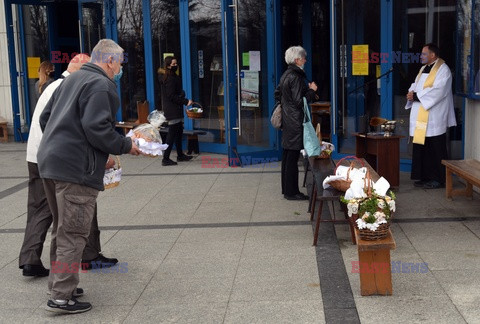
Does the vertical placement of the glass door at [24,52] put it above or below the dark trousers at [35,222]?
above

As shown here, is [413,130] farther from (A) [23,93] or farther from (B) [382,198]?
(A) [23,93]

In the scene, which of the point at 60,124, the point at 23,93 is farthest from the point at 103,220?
the point at 23,93

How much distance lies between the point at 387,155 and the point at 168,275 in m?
4.07

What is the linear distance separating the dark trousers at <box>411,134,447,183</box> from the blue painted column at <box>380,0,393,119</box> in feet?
4.44

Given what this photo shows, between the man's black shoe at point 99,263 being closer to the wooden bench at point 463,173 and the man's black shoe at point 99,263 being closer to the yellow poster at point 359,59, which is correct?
the wooden bench at point 463,173

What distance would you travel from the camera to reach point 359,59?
10523 mm

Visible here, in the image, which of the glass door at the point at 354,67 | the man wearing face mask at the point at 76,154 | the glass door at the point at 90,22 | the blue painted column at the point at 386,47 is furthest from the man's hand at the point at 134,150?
the glass door at the point at 90,22

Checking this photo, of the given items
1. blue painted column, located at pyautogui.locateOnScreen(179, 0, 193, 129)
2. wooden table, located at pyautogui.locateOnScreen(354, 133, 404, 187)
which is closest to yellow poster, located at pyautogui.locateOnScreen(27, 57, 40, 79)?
blue painted column, located at pyautogui.locateOnScreen(179, 0, 193, 129)

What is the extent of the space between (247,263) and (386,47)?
17.6 feet

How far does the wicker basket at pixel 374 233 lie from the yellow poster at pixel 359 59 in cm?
584

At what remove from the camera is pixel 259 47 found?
11375mm

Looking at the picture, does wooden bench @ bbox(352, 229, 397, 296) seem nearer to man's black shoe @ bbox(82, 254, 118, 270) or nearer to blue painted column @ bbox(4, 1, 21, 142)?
man's black shoe @ bbox(82, 254, 118, 270)

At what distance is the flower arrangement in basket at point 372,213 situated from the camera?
495 centimetres

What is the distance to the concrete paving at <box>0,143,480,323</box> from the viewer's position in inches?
187
